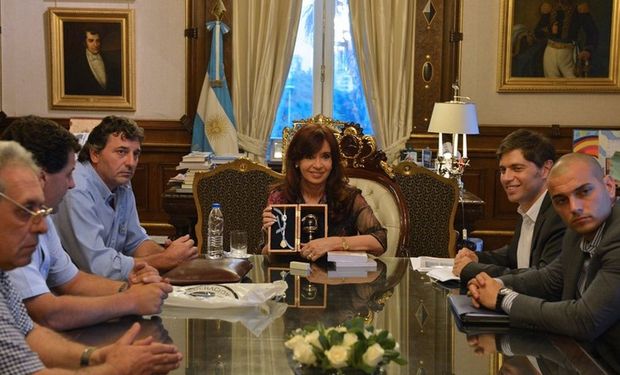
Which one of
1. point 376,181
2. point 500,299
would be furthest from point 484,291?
point 376,181

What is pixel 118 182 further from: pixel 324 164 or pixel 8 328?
pixel 8 328

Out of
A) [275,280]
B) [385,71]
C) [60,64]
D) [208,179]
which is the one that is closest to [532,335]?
[275,280]

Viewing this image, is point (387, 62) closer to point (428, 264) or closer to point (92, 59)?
point (92, 59)

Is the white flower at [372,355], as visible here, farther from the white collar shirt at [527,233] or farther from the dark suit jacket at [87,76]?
the dark suit jacket at [87,76]

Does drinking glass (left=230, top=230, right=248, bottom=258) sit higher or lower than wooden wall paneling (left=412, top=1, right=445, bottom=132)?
lower

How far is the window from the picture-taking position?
30.3ft

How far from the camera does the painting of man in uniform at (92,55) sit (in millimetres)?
9141

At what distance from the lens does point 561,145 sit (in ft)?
30.2

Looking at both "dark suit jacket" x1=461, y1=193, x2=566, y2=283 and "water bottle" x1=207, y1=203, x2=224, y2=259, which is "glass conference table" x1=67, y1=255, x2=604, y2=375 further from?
"water bottle" x1=207, y1=203, x2=224, y2=259

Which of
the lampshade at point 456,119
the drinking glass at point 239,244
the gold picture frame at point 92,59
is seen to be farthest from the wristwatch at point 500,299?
the gold picture frame at point 92,59

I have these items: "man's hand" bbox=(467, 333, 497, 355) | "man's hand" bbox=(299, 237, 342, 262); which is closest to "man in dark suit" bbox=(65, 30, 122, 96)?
"man's hand" bbox=(299, 237, 342, 262)

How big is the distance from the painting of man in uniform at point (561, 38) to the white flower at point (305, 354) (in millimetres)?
7550

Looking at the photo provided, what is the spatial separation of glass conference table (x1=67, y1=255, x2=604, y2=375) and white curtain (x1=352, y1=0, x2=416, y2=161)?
18.5 feet

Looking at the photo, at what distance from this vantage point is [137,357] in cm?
231
